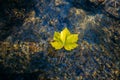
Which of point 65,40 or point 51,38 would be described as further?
point 51,38

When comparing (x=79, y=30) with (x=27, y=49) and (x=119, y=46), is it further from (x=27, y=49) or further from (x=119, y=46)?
(x=27, y=49)

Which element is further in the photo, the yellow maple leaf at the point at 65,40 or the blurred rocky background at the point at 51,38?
the yellow maple leaf at the point at 65,40

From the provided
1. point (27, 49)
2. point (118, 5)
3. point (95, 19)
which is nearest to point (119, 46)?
point (95, 19)

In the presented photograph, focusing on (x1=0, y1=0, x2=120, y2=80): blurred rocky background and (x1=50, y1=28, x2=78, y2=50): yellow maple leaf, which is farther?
(x1=50, y1=28, x2=78, y2=50): yellow maple leaf
